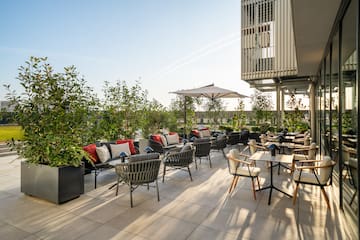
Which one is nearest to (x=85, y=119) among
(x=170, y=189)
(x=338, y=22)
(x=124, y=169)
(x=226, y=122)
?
(x=124, y=169)

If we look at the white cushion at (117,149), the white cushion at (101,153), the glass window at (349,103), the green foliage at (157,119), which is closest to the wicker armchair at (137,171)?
the white cushion at (101,153)

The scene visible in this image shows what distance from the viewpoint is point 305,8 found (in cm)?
320

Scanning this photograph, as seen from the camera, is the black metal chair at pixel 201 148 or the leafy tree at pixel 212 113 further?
the leafy tree at pixel 212 113

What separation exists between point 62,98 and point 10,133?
141cm

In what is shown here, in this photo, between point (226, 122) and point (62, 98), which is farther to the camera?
point (226, 122)

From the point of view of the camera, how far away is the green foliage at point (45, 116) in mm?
3648

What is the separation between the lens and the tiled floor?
2611mm

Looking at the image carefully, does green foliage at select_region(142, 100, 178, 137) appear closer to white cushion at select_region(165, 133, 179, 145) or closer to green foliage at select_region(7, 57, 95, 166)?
white cushion at select_region(165, 133, 179, 145)

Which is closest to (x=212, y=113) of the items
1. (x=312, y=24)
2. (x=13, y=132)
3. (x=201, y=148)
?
(x=201, y=148)

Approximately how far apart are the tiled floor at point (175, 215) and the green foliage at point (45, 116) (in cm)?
82

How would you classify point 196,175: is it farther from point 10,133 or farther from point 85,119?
point 10,133

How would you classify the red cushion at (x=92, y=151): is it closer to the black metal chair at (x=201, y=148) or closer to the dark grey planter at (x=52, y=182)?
the dark grey planter at (x=52, y=182)

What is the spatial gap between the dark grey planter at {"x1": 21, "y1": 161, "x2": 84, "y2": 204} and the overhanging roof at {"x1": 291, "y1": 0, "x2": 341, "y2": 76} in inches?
179

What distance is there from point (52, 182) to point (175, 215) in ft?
7.06
